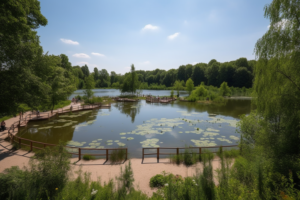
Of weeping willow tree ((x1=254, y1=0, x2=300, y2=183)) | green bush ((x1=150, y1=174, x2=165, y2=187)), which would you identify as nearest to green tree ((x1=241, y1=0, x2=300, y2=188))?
weeping willow tree ((x1=254, y1=0, x2=300, y2=183))

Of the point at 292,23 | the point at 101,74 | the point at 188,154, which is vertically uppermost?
the point at 101,74

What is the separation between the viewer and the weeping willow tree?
217 inches

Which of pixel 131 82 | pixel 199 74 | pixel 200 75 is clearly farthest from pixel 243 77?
pixel 131 82

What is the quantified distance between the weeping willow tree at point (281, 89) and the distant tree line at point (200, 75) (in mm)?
48382

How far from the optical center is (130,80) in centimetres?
5131

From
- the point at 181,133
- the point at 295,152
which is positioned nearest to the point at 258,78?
the point at 295,152

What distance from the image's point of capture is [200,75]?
3853 inches

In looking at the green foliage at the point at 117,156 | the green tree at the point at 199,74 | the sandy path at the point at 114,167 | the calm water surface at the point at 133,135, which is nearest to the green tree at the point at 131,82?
the calm water surface at the point at 133,135

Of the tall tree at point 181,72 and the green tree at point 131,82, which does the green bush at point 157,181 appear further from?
the tall tree at point 181,72

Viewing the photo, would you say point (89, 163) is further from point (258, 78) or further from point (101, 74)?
point (101, 74)

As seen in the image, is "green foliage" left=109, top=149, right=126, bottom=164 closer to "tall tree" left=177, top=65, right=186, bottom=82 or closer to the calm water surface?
the calm water surface

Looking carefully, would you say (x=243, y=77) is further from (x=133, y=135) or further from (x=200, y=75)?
(x=133, y=135)

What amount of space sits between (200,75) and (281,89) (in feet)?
318

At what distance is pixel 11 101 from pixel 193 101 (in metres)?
40.2
